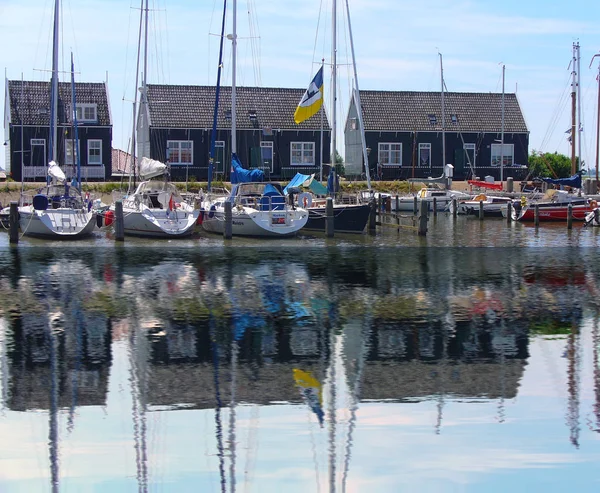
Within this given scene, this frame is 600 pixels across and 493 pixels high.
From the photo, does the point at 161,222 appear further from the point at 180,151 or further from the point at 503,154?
the point at 503,154

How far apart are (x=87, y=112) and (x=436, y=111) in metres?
24.4

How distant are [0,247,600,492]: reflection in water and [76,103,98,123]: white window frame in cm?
3392

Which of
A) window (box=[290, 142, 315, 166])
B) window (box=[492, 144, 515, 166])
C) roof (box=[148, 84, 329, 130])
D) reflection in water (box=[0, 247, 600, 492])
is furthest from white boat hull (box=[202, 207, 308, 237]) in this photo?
window (box=[492, 144, 515, 166])

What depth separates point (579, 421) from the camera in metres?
10.3

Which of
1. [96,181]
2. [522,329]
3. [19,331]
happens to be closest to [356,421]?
[522,329]

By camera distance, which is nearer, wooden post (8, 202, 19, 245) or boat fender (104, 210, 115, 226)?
wooden post (8, 202, 19, 245)

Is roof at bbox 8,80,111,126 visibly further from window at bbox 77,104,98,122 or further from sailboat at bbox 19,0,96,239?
sailboat at bbox 19,0,96,239

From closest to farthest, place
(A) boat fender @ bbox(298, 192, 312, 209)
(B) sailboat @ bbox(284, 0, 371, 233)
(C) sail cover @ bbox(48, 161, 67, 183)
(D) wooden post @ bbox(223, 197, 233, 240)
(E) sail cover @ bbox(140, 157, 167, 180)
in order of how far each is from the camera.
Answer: (D) wooden post @ bbox(223, 197, 233, 240)
(C) sail cover @ bbox(48, 161, 67, 183)
(B) sailboat @ bbox(284, 0, 371, 233)
(A) boat fender @ bbox(298, 192, 312, 209)
(E) sail cover @ bbox(140, 157, 167, 180)

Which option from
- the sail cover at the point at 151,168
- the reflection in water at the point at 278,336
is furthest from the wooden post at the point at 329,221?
the reflection in water at the point at 278,336

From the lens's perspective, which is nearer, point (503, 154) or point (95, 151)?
point (95, 151)

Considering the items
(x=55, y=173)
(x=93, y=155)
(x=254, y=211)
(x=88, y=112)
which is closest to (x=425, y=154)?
(x=93, y=155)

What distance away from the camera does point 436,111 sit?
6681 cm

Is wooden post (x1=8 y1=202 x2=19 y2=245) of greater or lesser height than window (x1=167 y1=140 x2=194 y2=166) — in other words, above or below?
below

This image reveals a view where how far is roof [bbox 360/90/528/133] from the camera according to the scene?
2576 inches
